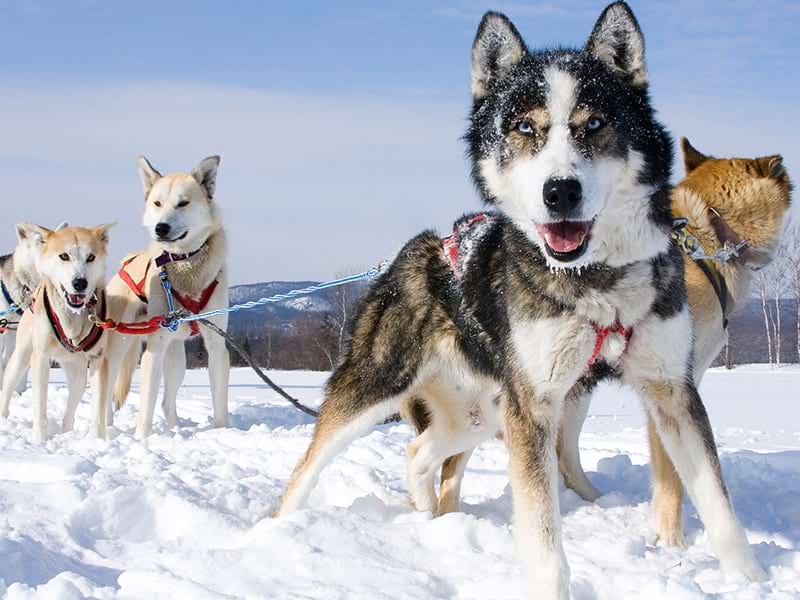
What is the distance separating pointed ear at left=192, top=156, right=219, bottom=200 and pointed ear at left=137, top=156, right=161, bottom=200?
0.35m

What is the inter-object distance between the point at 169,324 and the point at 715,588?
199 inches

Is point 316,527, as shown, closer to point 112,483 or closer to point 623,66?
point 112,483

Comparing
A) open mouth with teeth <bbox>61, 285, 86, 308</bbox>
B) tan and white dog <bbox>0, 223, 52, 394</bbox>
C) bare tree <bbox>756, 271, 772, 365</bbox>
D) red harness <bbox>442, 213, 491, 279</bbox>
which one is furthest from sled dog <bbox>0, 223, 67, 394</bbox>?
bare tree <bbox>756, 271, 772, 365</bbox>

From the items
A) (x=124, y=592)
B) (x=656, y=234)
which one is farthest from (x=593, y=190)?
(x=124, y=592)

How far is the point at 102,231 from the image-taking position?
739cm

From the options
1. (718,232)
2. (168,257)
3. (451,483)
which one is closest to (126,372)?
(168,257)

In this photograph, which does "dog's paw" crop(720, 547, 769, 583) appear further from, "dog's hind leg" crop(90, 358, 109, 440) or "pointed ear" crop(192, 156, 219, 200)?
"pointed ear" crop(192, 156, 219, 200)

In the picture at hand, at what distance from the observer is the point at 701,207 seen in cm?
411

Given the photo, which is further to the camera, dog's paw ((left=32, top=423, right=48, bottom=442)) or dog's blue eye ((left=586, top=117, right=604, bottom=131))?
dog's paw ((left=32, top=423, right=48, bottom=442))

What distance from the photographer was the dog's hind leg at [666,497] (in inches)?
134

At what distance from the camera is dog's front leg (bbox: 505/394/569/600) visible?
2635 mm

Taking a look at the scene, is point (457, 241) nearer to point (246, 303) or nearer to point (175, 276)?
point (246, 303)

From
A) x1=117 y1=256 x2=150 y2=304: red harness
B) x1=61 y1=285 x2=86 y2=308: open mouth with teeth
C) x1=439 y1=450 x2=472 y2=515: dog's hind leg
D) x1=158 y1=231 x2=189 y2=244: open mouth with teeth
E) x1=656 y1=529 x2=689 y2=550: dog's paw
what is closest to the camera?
x1=656 y1=529 x2=689 y2=550: dog's paw

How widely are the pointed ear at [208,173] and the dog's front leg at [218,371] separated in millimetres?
1267
